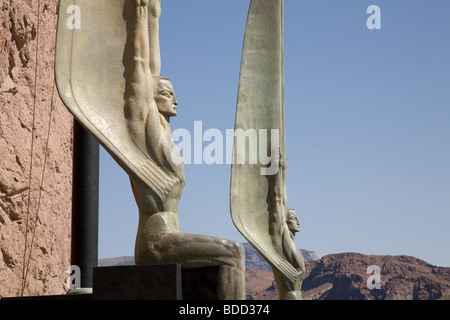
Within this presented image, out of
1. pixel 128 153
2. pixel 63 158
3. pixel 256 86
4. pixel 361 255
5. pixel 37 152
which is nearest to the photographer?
pixel 128 153

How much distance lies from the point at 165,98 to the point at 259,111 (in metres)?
4.43

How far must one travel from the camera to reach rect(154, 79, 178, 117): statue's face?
6414 mm

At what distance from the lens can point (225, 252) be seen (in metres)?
5.70

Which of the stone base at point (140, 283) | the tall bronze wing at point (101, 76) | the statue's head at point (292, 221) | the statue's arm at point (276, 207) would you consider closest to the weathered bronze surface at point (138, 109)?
the tall bronze wing at point (101, 76)

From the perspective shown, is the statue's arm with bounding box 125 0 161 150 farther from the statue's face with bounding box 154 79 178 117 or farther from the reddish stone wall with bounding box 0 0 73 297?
the reddish stone wall with bounding box 0 0 73 297

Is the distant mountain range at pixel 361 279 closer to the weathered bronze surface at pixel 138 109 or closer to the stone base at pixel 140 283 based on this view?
the weathered bronze surface at pixel 138 109

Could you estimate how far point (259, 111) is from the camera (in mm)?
10727

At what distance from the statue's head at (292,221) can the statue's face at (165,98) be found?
5314mm

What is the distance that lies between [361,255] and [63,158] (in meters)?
23.2

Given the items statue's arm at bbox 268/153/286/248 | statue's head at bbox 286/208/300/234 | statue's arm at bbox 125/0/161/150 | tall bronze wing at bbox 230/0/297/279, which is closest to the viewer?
statue's arm at bbox 125/0/161/150

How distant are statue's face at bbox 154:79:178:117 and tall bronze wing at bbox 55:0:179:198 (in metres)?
0.32

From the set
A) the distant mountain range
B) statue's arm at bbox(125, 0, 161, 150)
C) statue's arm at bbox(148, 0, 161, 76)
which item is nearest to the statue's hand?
statue's arm at bbox(125, 0, 161, 150)
